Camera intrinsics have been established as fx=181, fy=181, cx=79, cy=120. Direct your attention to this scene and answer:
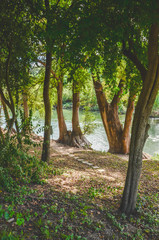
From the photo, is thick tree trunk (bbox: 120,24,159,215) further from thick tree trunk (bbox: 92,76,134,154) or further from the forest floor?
thick tree trunk (bbox: 92,76,134,154)

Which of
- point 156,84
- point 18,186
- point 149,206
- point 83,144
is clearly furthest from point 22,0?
point 83,144

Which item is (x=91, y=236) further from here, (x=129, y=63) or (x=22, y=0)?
(x=22, y=0)

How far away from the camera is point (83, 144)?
1371cm

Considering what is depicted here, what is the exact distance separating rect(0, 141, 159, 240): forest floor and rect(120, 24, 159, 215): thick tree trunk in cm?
46

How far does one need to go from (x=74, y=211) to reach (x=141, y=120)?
2.55m

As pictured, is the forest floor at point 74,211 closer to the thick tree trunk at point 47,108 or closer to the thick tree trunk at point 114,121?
the thick tree trunk at point 47,108

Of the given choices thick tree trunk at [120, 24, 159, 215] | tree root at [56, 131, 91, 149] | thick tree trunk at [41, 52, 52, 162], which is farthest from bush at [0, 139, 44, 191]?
tree root at [56, 131, 91, 149]

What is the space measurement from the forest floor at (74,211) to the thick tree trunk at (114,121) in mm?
6118

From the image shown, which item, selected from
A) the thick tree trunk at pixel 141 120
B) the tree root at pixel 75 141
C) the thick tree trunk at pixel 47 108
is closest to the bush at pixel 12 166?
the thick tree trunk at pixel 47 108

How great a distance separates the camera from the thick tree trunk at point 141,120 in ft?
13.0

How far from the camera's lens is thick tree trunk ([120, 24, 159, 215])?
13.0 feet

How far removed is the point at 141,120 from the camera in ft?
13.9

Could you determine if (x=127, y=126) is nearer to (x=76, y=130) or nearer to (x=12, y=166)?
(x=76, y=130)

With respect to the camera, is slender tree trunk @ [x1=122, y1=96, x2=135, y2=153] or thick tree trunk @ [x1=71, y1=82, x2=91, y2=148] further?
thick tree trunk @ [x1=71, y1=82, x2=91, y2=148]
